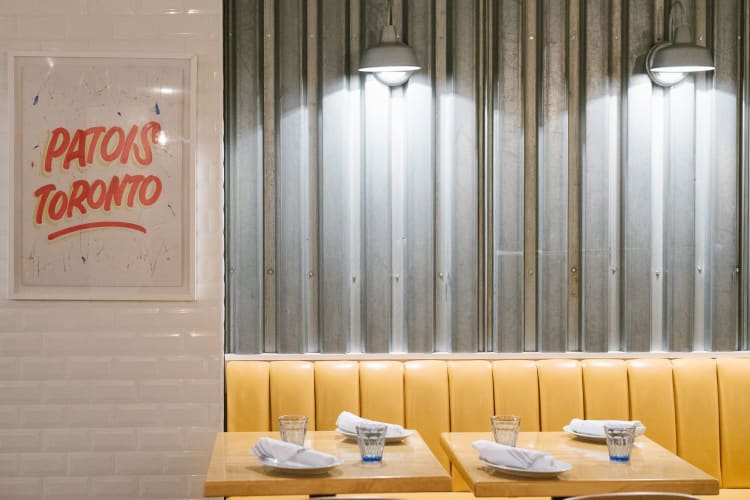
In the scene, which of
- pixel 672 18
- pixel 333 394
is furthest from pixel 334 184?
pixel 672 18

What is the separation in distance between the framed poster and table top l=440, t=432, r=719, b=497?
1.55 m

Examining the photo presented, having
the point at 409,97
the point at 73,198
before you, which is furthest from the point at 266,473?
the point at 409,97

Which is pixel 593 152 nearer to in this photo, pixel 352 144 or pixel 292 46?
pixel 352 144

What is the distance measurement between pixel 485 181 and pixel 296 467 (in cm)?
188

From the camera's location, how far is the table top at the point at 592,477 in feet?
9.41

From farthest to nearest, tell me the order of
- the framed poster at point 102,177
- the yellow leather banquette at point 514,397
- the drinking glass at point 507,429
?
the yellow leather banquette at point 514,397, the framed poster at point 102,177, the drinking glass at point 507,429

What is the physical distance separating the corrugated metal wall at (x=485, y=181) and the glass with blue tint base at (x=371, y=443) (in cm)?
120

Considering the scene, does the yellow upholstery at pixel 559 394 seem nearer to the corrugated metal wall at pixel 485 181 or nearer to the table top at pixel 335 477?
the corrugated metal wall at pixel 485 181

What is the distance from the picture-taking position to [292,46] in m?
4.23

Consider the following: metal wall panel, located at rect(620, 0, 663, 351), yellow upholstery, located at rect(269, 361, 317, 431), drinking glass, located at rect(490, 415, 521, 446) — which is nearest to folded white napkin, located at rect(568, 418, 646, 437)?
drinking glass, located at rect(490, 415, 521, 446)

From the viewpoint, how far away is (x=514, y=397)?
161 inches

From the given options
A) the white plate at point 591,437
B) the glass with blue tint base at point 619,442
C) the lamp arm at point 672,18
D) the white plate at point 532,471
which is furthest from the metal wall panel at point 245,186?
the lamp arm at point 672,18

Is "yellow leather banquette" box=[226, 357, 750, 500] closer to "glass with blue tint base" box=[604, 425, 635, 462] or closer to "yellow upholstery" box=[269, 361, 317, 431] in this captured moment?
"yellow upholstery" box=[269, 361, 317, 431]

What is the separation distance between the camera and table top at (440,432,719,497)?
2.87 m
